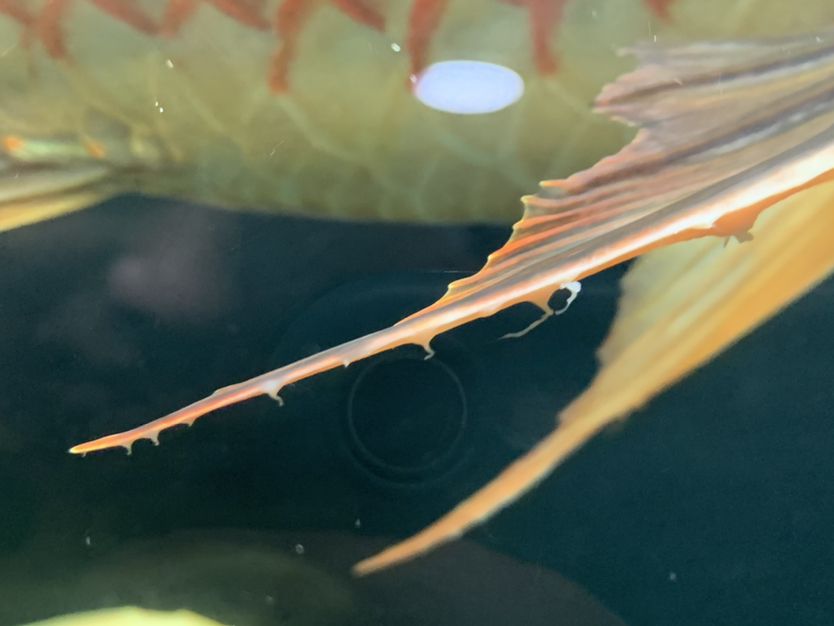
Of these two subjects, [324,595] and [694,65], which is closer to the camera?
[694,65]

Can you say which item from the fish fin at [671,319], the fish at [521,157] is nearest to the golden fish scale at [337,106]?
the fish at [521,157]

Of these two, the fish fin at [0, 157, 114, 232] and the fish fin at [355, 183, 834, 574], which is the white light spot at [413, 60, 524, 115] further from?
the fish fin at [0, 157, 114, 232]

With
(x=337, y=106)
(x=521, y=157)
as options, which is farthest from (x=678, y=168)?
(x=337, y=106)

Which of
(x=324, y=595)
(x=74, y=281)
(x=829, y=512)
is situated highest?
(x=74, y=281)

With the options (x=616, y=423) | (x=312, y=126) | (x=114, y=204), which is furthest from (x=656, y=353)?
(x=114, y=204)

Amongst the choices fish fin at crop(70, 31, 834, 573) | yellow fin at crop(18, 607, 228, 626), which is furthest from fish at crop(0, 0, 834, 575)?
yellow fin at crop(18, 607, 228, 626)

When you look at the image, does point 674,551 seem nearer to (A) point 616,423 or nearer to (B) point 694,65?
(A) point 616,423
